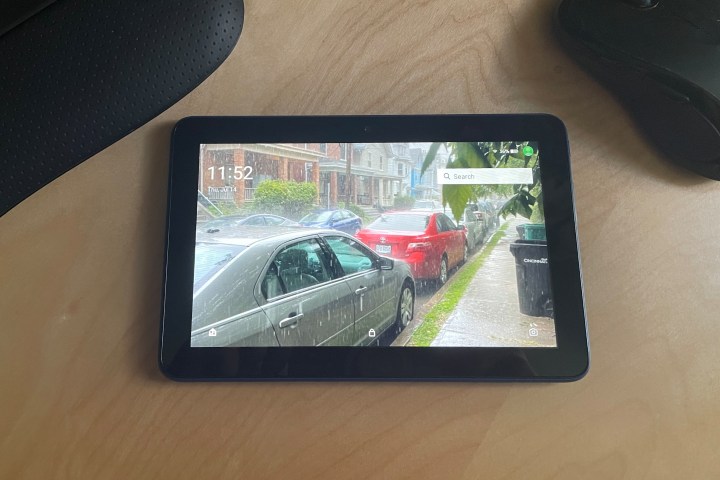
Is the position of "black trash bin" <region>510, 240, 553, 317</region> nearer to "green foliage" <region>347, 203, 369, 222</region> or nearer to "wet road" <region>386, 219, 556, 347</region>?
"wet road" <region>386, 219, 556, 347</region>

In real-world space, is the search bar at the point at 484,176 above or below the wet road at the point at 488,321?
above

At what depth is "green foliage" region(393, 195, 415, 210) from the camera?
1.33 feet

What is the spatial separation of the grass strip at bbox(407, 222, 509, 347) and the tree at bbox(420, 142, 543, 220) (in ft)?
0.08

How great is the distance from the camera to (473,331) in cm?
38

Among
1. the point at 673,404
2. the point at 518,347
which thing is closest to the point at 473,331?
the point at 518,347

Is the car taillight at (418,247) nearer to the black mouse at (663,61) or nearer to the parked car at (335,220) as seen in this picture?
the parked car at (335,220)

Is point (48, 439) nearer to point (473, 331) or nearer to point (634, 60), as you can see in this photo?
point (473, 331)

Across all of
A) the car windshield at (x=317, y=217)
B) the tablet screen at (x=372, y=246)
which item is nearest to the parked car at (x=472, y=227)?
the tablet screen at (x=372, y=246)

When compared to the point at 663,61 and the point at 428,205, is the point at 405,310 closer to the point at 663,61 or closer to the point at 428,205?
the point at 428,205

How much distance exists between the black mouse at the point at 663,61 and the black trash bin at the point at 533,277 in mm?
157

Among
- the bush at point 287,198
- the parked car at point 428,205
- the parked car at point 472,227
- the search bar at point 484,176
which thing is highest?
the search bar at point 484,176

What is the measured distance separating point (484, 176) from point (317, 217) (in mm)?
143

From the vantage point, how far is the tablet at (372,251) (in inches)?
15.0

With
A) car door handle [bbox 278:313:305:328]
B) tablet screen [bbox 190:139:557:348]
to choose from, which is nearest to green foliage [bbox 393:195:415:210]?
tablet screen [bbox 190:139:557:348]
